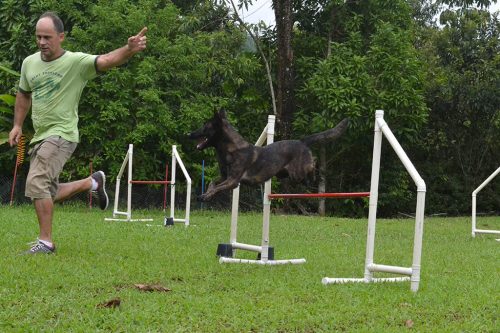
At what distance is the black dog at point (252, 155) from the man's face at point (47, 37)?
1.38 meters

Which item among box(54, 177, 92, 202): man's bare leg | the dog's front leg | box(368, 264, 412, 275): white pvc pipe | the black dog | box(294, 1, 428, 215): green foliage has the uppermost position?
box(294, 1, 428, 215): green foliage

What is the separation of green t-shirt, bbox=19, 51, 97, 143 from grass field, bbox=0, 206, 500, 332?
1.05 m

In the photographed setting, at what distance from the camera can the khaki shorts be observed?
589cm

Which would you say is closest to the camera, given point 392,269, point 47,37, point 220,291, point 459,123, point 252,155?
point 220,291

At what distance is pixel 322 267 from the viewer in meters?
6.11

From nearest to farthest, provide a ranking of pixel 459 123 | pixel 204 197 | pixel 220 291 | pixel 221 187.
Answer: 1. pixel 220 291
2. pixel 204 197
3. pixel 221 187
4. pixel 459 123

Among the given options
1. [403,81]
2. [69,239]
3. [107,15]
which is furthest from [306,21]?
[69,239]

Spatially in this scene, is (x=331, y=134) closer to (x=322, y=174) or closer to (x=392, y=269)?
(x=392, y=269)

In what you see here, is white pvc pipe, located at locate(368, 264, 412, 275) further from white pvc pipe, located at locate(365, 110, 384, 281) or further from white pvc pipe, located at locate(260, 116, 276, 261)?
white pvc pipe, located at locate(260, 116, 276, 261)

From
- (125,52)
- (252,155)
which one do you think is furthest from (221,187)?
(125,52)

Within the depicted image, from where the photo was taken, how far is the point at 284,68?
627 inches

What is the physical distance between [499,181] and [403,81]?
5265 millimetres

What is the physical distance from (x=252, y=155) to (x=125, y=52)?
1263 mm

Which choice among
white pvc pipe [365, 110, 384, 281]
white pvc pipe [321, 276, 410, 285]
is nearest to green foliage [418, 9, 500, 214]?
white pvc pipe [365, 110, 384, 281]
